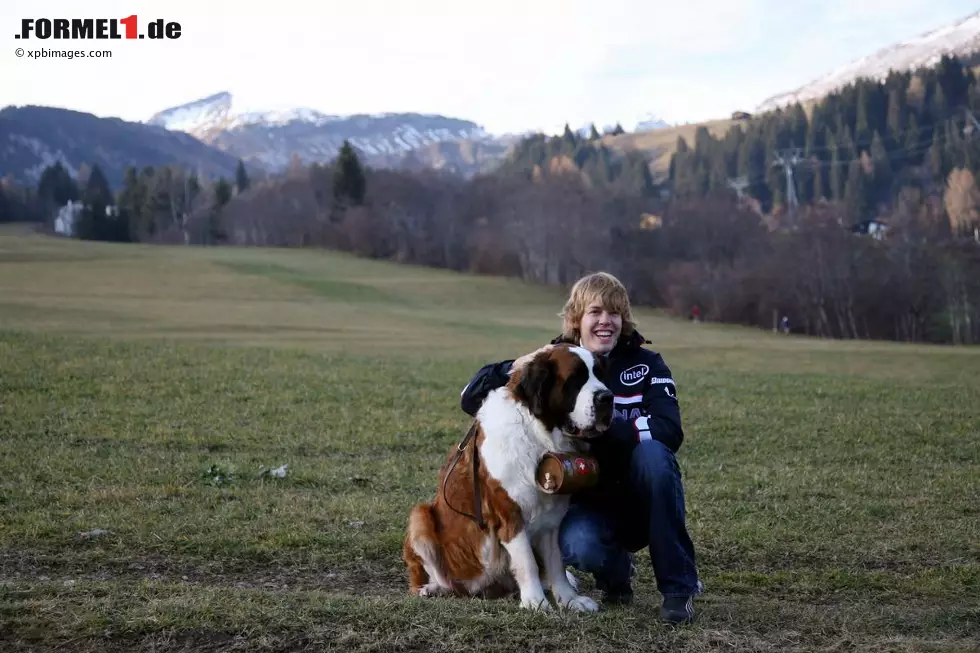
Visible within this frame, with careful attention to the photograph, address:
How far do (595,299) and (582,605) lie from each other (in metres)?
1.86

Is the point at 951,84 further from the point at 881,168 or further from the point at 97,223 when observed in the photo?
the point at 97,223

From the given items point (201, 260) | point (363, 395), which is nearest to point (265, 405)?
point (363, 395)

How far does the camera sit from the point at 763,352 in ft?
95.5

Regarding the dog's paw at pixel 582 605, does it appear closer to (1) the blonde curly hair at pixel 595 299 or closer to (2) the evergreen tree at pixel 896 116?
A: (1) the blonde curly hair at pixel 595 299

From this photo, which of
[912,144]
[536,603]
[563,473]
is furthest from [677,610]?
[912,144]

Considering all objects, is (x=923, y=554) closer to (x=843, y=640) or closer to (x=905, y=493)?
(x=905, y=493)

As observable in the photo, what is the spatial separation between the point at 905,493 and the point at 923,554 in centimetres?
257

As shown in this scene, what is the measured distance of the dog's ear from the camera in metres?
5.41

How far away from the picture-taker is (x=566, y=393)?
5430 mm

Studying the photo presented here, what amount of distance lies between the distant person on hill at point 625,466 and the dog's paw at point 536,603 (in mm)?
384

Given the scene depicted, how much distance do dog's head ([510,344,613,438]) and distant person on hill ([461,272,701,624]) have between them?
7.3 inches

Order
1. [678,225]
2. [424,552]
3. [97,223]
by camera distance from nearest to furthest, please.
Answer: [424,552] → [678,225] → [97,223]

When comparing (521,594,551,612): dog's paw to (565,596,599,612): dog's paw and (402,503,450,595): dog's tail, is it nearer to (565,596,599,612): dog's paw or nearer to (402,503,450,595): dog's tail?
(565,596,599,612): dog's paw

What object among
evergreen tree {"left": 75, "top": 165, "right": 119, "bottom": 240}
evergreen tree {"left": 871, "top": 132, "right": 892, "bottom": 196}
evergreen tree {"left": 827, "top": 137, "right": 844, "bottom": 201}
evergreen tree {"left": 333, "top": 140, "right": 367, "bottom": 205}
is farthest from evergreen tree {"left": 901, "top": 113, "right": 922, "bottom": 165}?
evergreen tree {"left": 75, "top": 165, "right": 119, "bottom": 240}
